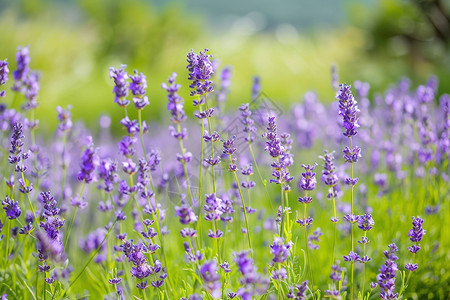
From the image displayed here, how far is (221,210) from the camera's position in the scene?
1874 millimetres

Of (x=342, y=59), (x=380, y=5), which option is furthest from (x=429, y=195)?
(x=380, y=5)

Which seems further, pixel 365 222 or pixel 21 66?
pixel 21 66

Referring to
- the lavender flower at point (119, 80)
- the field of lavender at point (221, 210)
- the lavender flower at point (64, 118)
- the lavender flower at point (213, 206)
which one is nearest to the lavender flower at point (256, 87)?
the field of lavender at point (221, 210)

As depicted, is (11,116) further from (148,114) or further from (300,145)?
(148,114)

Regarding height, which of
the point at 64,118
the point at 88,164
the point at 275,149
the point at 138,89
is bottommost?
the point at 88,164

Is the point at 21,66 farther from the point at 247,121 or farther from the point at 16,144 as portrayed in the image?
the point at 247,121

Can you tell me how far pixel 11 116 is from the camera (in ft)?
9.24

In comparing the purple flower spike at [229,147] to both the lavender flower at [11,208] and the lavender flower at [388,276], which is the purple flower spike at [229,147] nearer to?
the lavender flower at [388,276]

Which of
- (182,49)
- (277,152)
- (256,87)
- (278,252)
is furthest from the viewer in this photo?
(182,49)

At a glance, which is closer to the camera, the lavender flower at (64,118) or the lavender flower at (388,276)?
the lavender flower at (388,276)

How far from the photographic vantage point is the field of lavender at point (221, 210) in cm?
177

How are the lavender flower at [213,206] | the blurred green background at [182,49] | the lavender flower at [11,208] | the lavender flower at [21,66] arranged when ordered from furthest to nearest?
the blurred green background at [182,49] → the lavender flower at [21,66] → the lavender flower at [11,208] → the lavender flower at [213,206]

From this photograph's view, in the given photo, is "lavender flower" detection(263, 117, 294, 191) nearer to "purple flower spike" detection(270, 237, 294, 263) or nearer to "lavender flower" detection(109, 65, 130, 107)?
"purple flower spike" detection(270, 237, 294, 263)

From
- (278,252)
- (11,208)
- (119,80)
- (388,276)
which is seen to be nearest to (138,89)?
(119,80)
